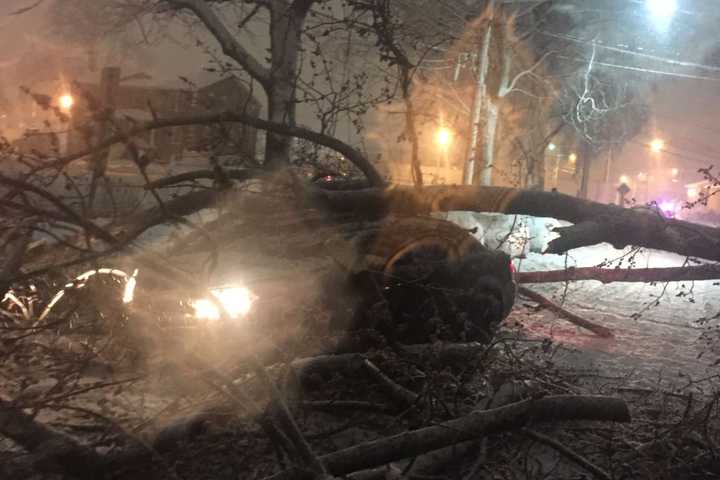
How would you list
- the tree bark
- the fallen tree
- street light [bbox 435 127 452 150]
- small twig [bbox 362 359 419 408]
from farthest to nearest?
street light [bbox 435 127 452 150]
the fallen tree
small twig [bbox 362 359 419 408]
the tree bark

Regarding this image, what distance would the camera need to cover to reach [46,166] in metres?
4.04

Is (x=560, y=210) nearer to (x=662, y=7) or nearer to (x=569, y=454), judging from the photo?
(x=569, y=454)

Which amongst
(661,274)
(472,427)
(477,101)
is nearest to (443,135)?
(477,101)

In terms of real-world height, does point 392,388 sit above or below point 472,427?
below

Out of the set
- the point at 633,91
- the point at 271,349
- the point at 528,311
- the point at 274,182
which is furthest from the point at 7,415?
the point at 633,91

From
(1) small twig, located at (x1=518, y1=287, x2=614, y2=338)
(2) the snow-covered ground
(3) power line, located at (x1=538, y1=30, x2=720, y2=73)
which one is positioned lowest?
(2) the snow-covered ground

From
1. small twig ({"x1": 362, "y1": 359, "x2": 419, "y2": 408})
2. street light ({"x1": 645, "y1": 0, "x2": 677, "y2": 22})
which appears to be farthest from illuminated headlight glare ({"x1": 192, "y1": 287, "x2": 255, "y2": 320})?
street light ({"x1": 645, "y1": 0, "x2": 677, "y2": 22})

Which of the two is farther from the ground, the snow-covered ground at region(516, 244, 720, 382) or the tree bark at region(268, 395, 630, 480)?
the tree bark at region(268, 395, 630, 480)

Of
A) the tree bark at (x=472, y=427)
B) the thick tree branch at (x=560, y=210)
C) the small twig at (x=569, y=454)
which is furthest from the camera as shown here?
the thick tree branch at (x=560, y=210)

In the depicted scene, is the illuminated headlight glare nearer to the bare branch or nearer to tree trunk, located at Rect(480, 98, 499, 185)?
the bare branch

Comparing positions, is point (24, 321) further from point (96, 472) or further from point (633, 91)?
point (633, 91)

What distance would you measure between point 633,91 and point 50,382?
1019 inches

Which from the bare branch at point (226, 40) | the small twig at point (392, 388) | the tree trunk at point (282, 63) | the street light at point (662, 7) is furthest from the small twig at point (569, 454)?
the street light at point (662, 7)

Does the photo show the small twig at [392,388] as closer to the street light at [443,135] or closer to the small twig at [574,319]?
the small twig at [574,319]
